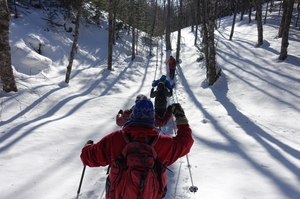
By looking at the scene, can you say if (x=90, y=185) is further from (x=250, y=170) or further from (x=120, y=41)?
(x=120, y=41)

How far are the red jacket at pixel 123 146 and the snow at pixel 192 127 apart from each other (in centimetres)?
206

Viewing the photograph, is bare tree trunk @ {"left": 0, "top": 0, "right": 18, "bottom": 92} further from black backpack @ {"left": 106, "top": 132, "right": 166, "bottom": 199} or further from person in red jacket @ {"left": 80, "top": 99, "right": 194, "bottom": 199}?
black backpack @ {"left": 106, "top": 132, "right": 166, "bottom": 199}

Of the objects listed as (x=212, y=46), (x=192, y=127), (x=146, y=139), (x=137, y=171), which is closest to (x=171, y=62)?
(x=212, y=46)

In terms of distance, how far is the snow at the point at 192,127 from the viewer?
412 centimetres

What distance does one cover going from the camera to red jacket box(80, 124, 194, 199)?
2.18 m

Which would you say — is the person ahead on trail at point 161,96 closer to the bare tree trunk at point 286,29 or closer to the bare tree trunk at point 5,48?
the bare tree trunk at point 5,48

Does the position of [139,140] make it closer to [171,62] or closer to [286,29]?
[171,62]

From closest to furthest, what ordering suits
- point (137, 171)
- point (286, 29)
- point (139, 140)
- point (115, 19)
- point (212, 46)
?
point (137, 171) < point (139, 140) < point (212, 46) < point (286, 29) < point (115, 19)

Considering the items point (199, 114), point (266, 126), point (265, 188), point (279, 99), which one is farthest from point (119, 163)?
point (279, 99)

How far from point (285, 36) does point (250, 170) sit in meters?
11.6

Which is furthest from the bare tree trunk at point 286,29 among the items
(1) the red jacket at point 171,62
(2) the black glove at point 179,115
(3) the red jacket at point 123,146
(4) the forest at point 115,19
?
(3) the red jacket at point 123,146

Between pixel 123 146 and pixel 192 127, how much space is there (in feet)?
19.5

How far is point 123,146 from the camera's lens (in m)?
2.18

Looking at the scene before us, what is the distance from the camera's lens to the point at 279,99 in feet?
31.6
